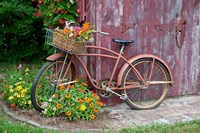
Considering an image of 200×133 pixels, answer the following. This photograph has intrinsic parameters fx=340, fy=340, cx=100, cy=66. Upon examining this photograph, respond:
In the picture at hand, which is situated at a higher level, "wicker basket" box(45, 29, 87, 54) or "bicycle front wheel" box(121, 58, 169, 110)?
"wicker basket" box(45, 29, 87, 54)

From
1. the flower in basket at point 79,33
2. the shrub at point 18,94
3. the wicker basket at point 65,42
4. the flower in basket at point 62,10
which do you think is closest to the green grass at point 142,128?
the shrub at point 18,94

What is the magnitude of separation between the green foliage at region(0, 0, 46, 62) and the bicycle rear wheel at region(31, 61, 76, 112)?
106 inches

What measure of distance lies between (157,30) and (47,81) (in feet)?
5.90

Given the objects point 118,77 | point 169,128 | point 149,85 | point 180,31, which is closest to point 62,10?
point 118,77

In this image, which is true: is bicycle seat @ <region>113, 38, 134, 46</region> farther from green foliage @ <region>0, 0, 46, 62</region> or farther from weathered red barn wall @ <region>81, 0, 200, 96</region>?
green foliage @ <region>0, 0, 46, 62</region>

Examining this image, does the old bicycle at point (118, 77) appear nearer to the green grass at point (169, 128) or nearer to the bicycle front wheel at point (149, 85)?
the bicycle front wheel at point (149, 85)

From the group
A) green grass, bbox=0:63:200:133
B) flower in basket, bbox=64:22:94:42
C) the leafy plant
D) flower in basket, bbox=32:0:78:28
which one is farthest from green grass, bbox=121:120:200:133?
flower in basket, bbox=32:0:78:28

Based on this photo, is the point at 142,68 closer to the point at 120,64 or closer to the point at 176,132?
the point at 120,64

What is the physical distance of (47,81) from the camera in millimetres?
4719

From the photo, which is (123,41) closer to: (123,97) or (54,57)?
(123,97)

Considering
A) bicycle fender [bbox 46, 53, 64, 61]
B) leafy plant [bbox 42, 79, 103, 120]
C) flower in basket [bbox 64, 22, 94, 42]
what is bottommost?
leafy plant [bbox 42, 79, 103, 120]

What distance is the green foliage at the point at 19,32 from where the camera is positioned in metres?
6.98

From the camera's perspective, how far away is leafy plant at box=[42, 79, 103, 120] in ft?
14.1

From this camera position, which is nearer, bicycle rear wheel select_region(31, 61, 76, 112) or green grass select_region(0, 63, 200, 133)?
green grass select_region(0, 63, 200, 133)
